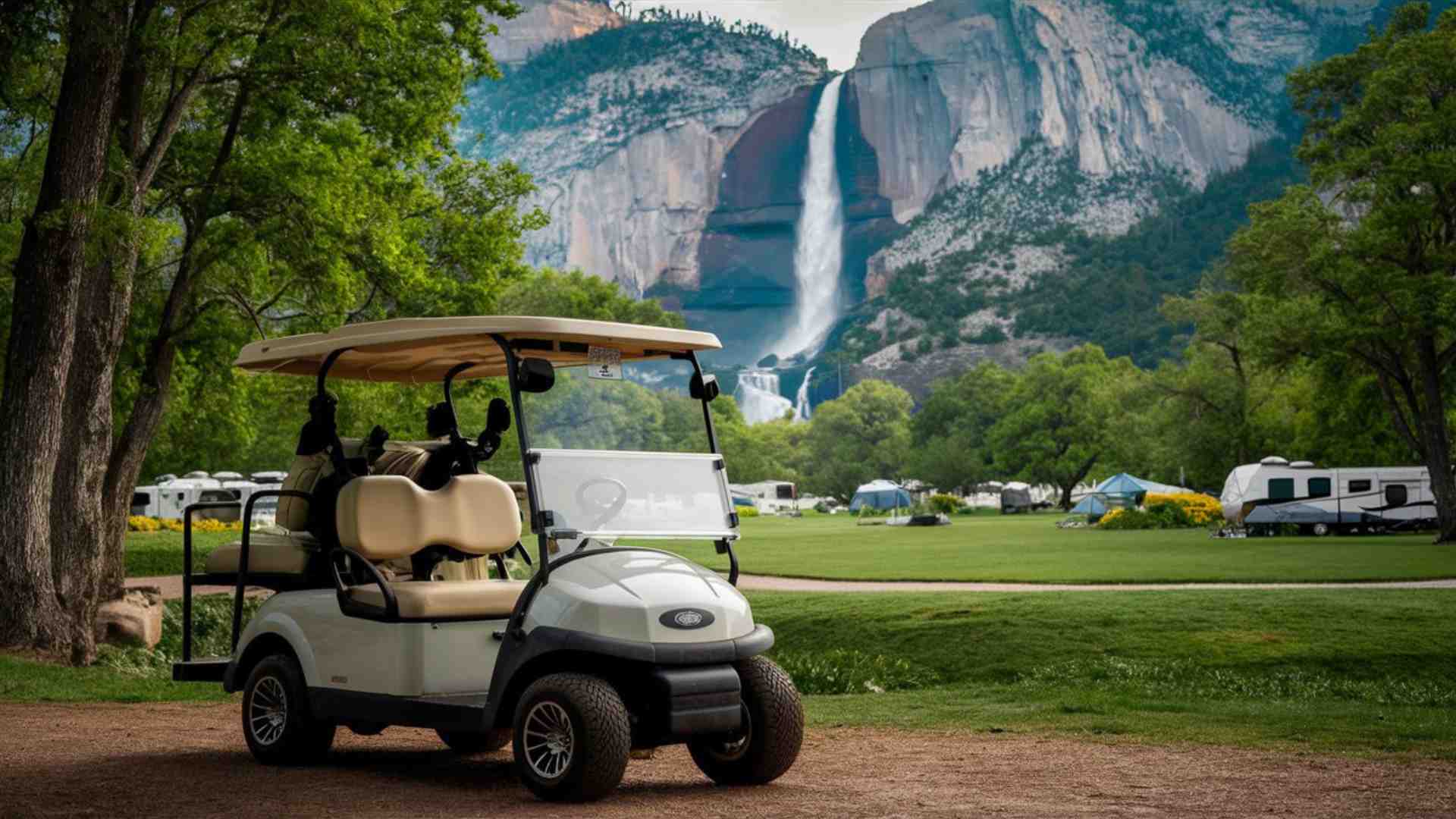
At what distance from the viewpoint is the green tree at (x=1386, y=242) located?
4000cm

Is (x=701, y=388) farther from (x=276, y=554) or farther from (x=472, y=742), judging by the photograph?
Answer: (x=276, y=554)

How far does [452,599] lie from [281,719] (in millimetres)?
1537

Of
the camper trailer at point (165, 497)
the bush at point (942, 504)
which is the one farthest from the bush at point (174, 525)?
the bush at point (942, 504)

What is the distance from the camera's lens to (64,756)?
10.0 metres

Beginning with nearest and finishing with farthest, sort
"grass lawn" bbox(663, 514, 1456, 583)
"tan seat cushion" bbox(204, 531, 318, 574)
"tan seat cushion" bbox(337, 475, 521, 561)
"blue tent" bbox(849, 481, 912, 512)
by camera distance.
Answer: "tan seat cushion" bbox(337, 475, 521, 561)
"tan seat cushion" bbox(204, 531, 318, 574)
"grass lawn" bbox(663, 514, 1456, 583)
"blue tent" bbox(849, 481, 912, 512)

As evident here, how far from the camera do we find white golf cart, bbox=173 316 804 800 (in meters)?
8.27

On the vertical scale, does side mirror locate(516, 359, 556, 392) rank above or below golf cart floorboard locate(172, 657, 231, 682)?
above

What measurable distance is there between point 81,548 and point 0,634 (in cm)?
238

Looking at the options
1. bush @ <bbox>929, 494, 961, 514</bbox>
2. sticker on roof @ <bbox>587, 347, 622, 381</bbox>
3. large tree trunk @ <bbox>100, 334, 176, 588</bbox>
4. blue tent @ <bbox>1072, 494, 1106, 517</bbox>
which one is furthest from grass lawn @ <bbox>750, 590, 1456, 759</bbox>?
bush @ <bbox>929, 494, 961, 514</bbox>

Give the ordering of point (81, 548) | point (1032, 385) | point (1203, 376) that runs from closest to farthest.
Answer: point (81, 548) < point (1203, 376) < point (1032, 385)

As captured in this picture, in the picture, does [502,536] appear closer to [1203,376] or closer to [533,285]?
[1203,376]

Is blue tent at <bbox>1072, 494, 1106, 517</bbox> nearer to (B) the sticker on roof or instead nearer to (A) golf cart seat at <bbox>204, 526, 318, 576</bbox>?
(A) golf cart seat at <bbox>204, 526, 318, 576</bbox>

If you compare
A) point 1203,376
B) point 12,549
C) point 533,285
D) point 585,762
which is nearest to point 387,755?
point 585,762

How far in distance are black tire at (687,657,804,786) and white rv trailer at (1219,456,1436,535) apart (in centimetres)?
4225
